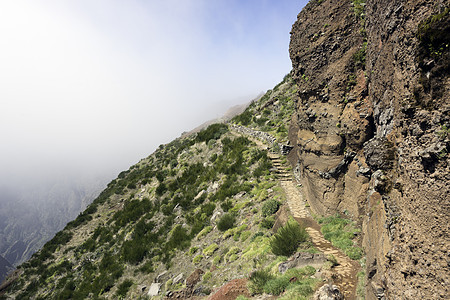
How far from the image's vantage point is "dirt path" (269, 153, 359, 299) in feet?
22.4

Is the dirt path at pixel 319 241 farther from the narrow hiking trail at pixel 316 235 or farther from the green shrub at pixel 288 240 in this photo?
the green shrub at pixel 288 240

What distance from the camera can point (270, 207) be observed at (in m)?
13.9

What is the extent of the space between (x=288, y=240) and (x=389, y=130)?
6.03m

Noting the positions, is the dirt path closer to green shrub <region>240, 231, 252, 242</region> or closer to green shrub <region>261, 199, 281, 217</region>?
green shrub <region>261, 199, 281, 217</region>

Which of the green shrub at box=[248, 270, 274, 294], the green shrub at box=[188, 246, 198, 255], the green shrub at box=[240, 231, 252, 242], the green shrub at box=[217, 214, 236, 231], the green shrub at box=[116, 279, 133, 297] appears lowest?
the green shrub at box=[116, 279, 133, 297]

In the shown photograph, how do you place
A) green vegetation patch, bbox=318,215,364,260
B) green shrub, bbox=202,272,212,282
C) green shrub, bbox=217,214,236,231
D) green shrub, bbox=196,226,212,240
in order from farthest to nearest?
green shrub, bbox=196,226,212,240 < green shrub, bbox=217,214,236,231 < green shrub, bbox=202,272,212,282 < green vegetation patch, bbox=318,215,364,260

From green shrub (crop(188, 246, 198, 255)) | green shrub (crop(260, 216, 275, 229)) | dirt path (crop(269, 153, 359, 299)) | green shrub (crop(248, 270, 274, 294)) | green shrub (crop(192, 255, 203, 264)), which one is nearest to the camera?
dirt path (crop(269, 153, 359, 299))

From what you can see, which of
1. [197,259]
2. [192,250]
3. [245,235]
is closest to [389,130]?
[245,235]

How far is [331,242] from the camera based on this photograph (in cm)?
942

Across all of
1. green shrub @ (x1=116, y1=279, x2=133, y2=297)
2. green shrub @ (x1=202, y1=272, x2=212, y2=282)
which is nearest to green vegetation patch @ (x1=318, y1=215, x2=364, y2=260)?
green shrub @ (x1=202, y1=272, x2=212, y2=282)

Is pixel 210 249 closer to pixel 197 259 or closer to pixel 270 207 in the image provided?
pixel 197 259

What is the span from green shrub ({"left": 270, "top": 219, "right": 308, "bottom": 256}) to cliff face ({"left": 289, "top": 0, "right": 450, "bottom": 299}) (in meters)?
2.45

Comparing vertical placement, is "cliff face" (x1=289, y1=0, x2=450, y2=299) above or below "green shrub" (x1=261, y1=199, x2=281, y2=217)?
above

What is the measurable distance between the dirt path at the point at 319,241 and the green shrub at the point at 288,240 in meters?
0.69
